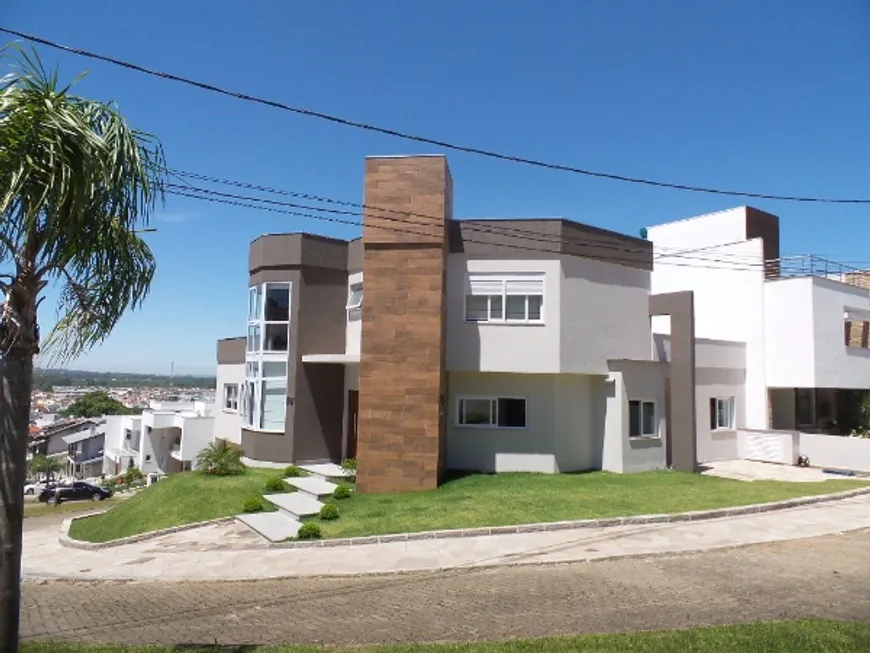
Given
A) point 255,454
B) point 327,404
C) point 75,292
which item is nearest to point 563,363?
point 327,404

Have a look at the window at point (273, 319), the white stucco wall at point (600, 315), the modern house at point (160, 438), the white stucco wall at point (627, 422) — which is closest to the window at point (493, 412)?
the white stucco wall at point (600, 315)

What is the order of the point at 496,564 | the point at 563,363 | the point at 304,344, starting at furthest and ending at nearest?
1. the point at 304,344
2. the point at 563,363
3. the point at 496,564

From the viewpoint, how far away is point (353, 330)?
816 inches

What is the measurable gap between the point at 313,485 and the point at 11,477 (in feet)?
37.1

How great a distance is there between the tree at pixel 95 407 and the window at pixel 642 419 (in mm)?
97451

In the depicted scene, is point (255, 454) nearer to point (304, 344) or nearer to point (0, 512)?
point (304, 344)

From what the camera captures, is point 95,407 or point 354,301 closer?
point 354,301

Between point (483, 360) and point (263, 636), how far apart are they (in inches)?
451

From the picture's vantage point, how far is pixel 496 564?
10133mm

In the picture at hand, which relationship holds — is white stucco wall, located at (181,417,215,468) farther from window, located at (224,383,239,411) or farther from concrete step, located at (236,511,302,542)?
concrete step, located at (236,511,302,542)

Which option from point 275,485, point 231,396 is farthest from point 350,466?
point 231,396

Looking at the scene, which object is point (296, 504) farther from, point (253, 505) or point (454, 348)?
point (454, 348)

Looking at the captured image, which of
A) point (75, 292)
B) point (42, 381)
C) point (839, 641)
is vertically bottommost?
point (839, 641)

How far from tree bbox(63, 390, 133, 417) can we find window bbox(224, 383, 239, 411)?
275 ft
